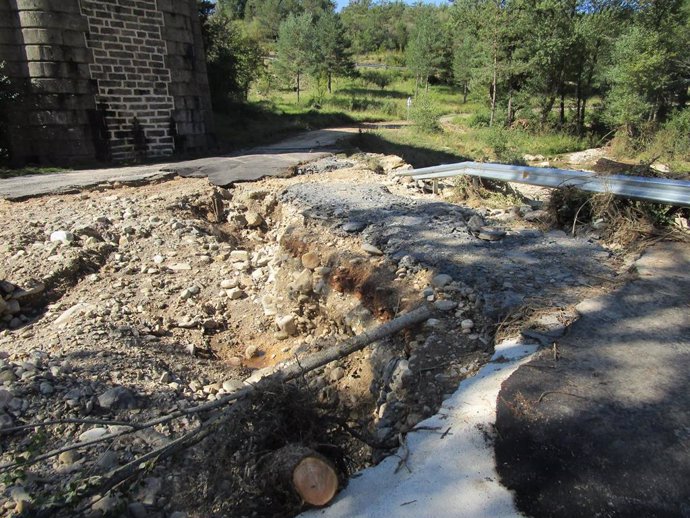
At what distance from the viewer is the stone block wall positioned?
9.18 meters

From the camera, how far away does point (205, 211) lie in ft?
23.7

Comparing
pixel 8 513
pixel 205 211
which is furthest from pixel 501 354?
pixel 205 211

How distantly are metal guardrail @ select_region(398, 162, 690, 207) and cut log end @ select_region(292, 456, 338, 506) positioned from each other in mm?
3732

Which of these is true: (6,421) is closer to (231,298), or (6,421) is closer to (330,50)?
(231,298)

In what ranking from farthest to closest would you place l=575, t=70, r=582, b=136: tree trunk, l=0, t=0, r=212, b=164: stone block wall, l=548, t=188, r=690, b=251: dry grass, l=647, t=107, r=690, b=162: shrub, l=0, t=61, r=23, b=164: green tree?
l=575, t=70, r=582, b=136: tree trunk → l=647, t=107, r=690, b=162: shrub → l=0, t=0, r=212, b=164: stone block wall → l=0, t=61, r=23, b=164: green tree → l=548, t=188, r=690, b=251: dry grass

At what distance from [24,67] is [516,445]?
10.8 metres

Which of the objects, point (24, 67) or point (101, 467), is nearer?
point (101, 467)

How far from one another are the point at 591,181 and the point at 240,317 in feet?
12.6

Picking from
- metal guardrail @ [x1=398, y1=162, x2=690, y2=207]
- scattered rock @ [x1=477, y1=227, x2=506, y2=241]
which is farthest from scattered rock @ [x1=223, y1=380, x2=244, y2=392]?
metal guardrail @ [x1=398, y1=162, x2=690, y2=207]

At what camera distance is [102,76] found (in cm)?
991

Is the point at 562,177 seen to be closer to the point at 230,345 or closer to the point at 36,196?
the point at 230,345

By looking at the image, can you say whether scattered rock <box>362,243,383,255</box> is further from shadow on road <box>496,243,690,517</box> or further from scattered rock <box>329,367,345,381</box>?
shadow on road <box>496,243,690,517</box>

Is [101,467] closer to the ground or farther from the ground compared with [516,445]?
closer to the ground

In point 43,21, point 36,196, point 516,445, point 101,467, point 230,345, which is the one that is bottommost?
point 230,345
